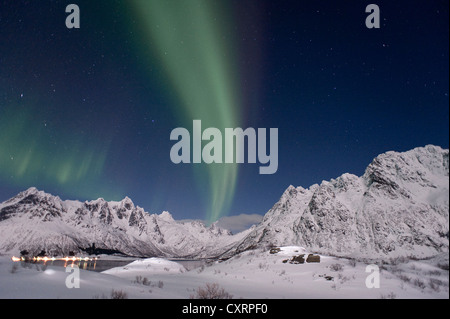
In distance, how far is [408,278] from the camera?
9500 millimetres

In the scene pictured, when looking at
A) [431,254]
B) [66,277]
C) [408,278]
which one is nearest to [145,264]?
[66,277]

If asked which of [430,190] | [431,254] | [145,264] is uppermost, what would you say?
[430,190]

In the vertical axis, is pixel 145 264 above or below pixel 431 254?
below

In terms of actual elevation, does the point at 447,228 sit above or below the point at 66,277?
above

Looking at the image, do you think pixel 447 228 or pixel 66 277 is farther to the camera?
pixel 66 277
